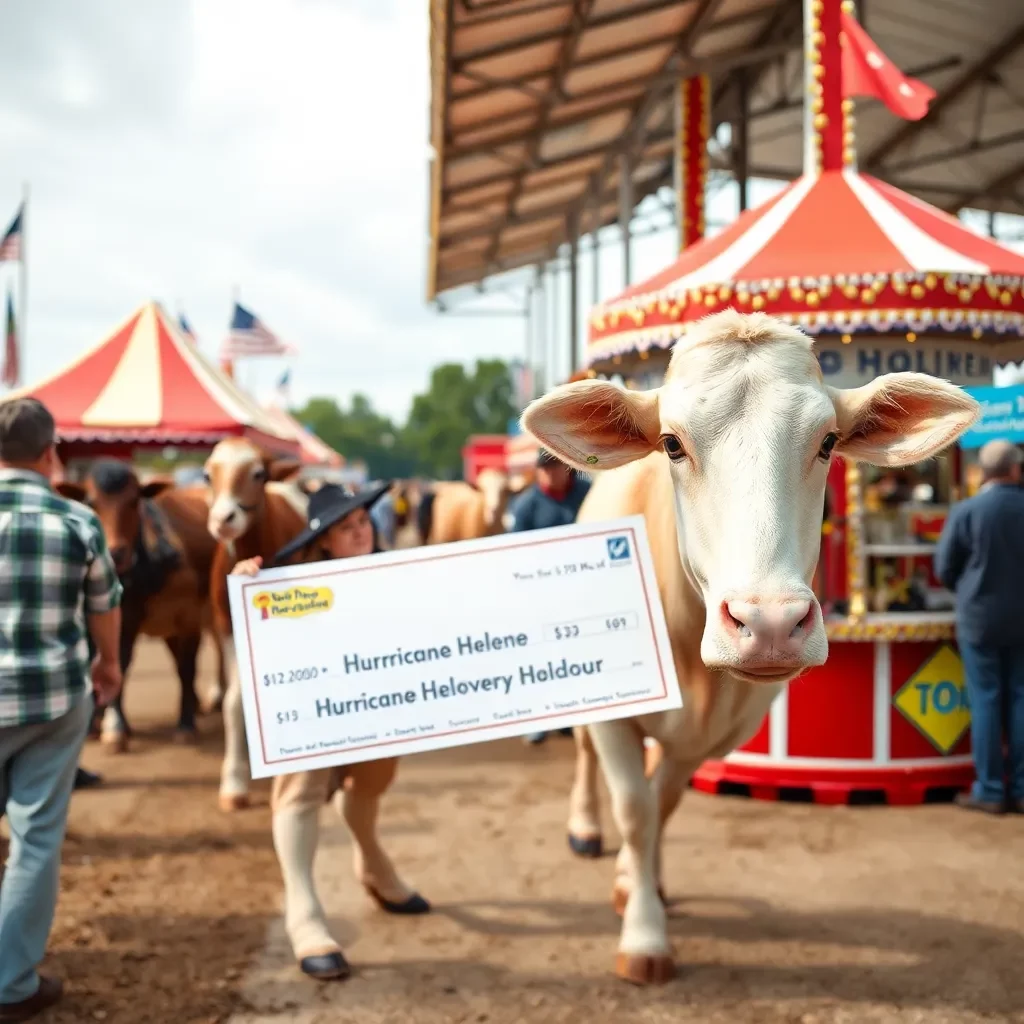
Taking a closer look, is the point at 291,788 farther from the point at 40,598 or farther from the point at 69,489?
the point at 69,489

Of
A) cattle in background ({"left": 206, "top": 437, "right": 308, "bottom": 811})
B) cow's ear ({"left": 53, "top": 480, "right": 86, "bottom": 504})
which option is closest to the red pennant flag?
cattle in background ({"left": 206, "top": 437, "right": 308, "bottom": 811})

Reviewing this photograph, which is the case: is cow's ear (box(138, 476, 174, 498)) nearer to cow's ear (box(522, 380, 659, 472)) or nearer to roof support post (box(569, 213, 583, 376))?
cow's ear (box(522, 380, 659, 472))

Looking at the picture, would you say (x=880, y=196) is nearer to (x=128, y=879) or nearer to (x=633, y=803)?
(x=633, y=803)

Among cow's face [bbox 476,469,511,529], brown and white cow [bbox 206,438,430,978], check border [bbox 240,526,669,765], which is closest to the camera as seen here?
check border [bbox 240,526,669,765]

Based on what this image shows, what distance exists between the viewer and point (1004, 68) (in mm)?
11109

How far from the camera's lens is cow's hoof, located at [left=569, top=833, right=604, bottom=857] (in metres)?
4.78

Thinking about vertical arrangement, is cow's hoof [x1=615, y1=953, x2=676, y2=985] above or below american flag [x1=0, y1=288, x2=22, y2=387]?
below

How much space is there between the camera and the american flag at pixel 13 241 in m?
14.1

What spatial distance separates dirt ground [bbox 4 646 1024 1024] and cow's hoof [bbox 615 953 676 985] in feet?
0.17

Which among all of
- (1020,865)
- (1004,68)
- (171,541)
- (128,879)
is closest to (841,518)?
(1020,865)

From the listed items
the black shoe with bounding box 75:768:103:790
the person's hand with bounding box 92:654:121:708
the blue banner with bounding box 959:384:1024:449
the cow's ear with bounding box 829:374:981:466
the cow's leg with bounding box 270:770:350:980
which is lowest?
the black shoe with bounding box 75:768:103:790

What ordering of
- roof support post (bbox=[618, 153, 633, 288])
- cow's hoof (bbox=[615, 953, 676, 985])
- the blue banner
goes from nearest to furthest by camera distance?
1. cow's hoof (bbox=[615, 953, 676, 985])
2. the blue banner
3. roof support post (bbox=[618, 153, 633, 288])

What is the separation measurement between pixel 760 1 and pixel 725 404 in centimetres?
836

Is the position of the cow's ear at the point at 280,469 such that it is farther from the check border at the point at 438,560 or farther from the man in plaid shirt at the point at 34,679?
the check border at the point at 438,560
